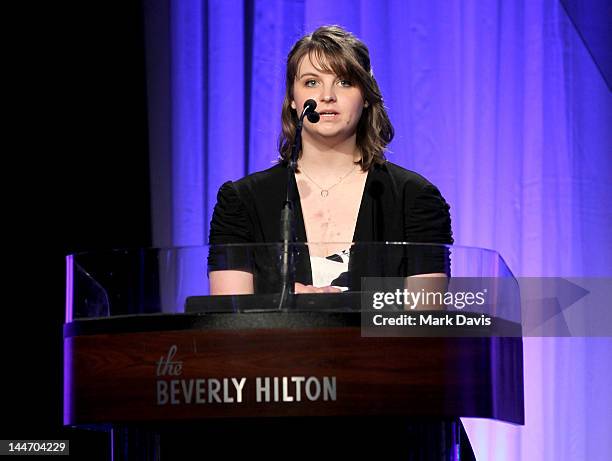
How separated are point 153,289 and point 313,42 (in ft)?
3.03

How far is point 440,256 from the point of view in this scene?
187cm

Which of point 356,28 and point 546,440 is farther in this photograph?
point 356,28

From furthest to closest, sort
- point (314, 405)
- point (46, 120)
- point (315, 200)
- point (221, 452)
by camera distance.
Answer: point (46, 120) < point (315, 200) < point (221, 452) < point (314, 405)

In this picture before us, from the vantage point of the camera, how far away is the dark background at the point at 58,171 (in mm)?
3398

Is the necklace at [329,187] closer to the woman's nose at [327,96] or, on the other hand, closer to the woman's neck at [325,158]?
the woman's neck at [325,158]

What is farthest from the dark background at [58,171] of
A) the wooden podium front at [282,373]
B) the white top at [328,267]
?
the white top at [328,267]

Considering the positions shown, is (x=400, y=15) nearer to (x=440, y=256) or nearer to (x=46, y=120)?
(x=46, y=120)

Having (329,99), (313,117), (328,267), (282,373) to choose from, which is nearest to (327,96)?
(329,99)

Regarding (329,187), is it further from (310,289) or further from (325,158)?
(310,289)

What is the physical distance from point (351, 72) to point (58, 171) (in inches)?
51.3

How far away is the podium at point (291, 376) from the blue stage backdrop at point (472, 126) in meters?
1.67

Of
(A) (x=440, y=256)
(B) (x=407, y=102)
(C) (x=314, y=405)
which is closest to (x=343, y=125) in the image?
(A) (x=440, y=256)

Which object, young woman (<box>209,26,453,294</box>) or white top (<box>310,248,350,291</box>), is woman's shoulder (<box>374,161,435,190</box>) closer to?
young woman (<box>209,26,453,294</box>)

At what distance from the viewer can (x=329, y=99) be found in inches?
100
